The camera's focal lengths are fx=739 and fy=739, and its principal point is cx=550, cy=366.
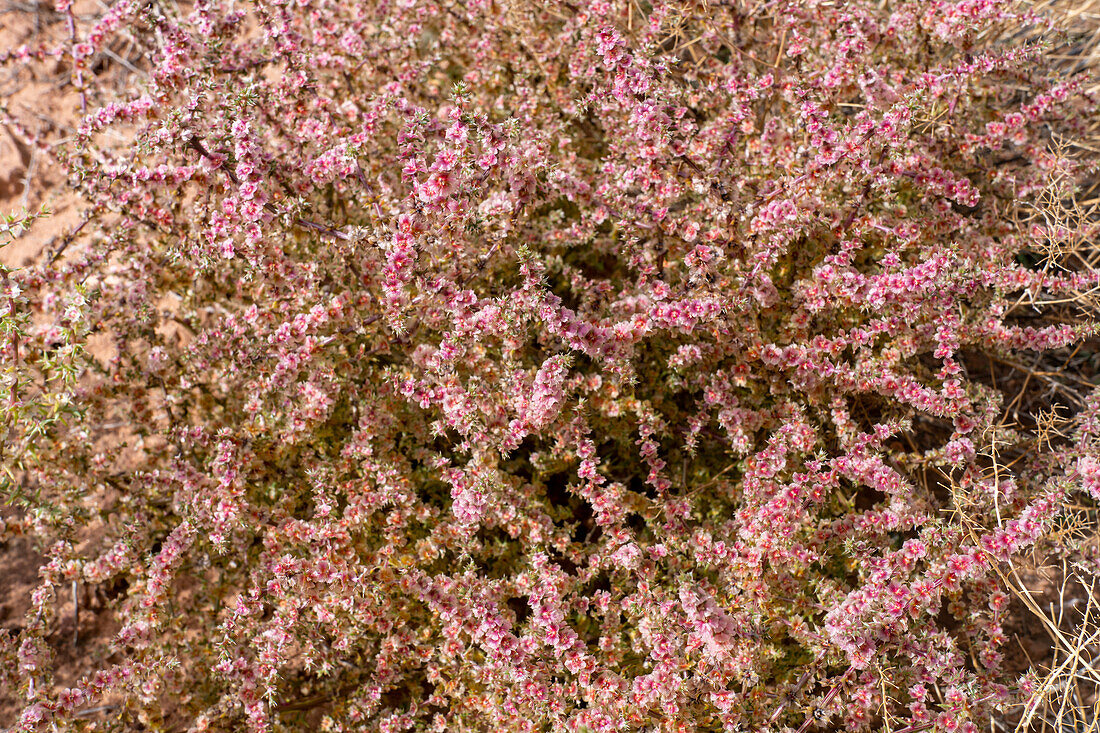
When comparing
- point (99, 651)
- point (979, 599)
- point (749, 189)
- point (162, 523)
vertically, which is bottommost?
point (99, 651)

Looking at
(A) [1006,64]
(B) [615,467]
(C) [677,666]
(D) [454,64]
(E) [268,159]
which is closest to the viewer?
(C) [677,666]

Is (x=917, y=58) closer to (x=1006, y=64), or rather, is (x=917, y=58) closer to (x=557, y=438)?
(x=1006, y=64)

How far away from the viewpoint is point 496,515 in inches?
129

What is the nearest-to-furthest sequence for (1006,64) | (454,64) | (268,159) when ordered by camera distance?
(268,159)
(1006,64)
(454,64)

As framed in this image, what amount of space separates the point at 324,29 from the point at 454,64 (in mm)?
1067

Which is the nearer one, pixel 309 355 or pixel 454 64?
pixel 309 355

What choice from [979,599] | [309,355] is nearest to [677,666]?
[979,599]

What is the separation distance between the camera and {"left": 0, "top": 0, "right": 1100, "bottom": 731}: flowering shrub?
2955mm

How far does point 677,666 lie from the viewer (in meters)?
2.83

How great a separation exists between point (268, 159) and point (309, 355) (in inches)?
33.3

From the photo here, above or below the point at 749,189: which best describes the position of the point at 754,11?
above

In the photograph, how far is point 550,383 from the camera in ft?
9.48

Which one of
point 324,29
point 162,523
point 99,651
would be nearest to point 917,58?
point 324,29

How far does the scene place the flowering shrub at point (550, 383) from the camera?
9.70 feet
